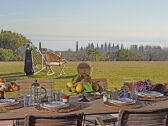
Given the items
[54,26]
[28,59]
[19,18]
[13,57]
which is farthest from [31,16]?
[28,59]

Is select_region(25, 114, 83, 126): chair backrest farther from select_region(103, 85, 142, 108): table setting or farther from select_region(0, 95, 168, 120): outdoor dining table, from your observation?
select_region(103, 85, 142, 108): table setting

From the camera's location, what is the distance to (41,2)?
42.4ft

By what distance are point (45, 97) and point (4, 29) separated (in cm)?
1587

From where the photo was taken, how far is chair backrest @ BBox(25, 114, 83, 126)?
1423 mm

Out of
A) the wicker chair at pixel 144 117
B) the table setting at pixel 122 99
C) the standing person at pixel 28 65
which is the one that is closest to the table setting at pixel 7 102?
the table setting at pixel 122 99

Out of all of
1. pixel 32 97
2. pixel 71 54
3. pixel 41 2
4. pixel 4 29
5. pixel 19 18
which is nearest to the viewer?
pixel 32 97

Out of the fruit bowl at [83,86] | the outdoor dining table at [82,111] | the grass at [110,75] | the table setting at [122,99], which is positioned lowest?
the grass at [110,75]

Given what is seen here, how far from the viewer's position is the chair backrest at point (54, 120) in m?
1.42

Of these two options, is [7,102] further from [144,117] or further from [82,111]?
[144,117]

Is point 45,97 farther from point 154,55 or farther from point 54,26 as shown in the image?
point 154,55

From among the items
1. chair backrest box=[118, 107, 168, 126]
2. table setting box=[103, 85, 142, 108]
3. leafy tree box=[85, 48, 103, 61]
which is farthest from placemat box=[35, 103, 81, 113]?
leafy tree box=[85, 48, 103, 61]

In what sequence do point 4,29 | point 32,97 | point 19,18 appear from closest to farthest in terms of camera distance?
point 32,97
point 19,18
point 4,29

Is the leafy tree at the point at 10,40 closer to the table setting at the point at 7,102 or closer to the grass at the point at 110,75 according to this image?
the grass at the point at 110,75

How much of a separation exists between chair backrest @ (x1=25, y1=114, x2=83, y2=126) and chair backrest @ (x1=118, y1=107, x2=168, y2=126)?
0.28 m
